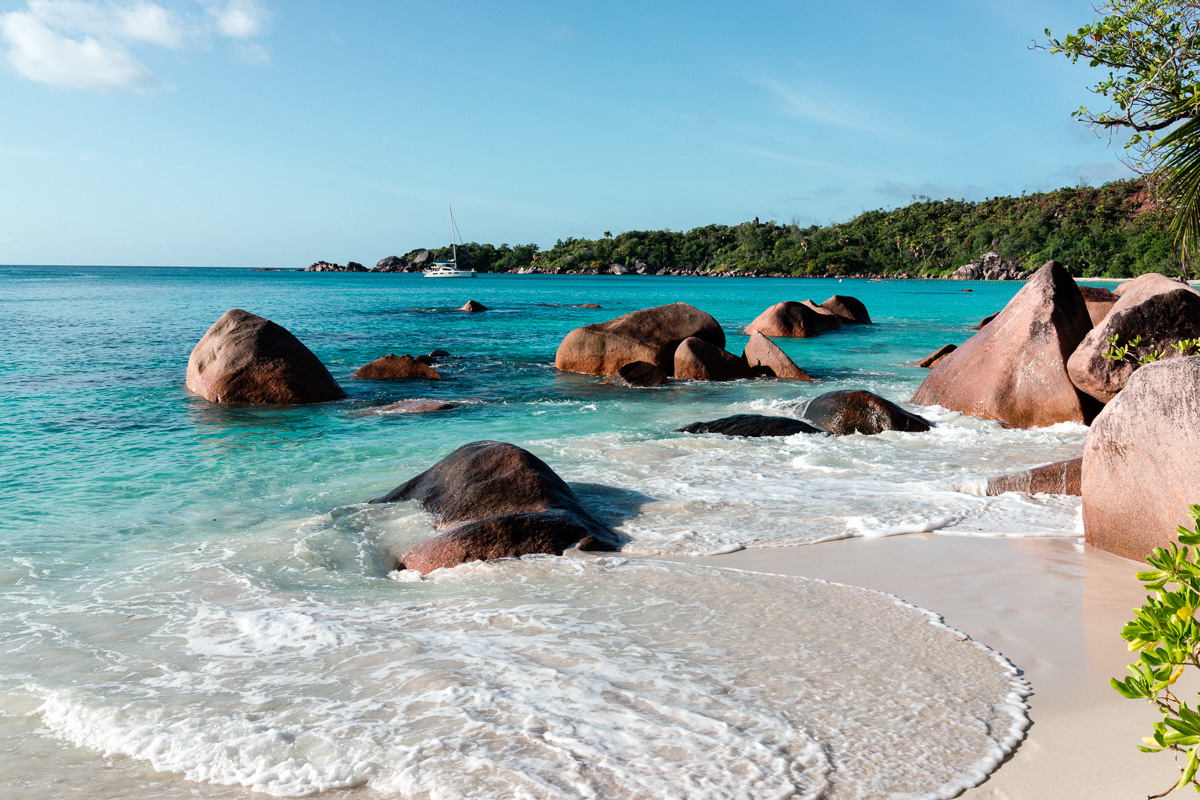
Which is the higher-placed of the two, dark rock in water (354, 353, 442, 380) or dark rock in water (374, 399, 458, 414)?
dark rock in water (354, 353, 442, 380)

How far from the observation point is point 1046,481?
22.2 ft

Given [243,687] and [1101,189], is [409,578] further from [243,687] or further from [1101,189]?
[1101,189]

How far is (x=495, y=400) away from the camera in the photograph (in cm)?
1318

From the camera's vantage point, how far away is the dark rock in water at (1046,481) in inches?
264

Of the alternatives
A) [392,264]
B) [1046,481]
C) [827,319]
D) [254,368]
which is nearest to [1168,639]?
[1046,481]

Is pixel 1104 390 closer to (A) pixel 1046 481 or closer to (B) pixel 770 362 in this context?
(A) pixel 1046 481

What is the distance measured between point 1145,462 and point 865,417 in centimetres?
493

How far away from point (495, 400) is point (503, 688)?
10.1 meters

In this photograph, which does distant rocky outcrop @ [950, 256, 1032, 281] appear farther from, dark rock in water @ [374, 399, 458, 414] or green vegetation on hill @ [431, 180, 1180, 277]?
dark rock in water @ [374, 399, 458, 414]

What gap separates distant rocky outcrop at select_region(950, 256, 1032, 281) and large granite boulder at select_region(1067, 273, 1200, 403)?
10376cm

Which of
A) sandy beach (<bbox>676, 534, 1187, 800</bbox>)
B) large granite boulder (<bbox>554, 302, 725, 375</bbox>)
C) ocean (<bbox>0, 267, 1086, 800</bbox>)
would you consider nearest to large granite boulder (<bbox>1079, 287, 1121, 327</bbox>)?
ocean (<bbox>0, 267, 1086, 800</bbox>)

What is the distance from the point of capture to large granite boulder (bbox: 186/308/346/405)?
485 inches

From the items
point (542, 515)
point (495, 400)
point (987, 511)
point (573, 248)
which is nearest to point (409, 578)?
point (542, 515)

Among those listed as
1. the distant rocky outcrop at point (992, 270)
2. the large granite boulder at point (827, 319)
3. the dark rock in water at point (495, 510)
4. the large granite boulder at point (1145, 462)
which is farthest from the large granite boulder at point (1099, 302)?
the distant rocky outcrop at point (992, 270)
